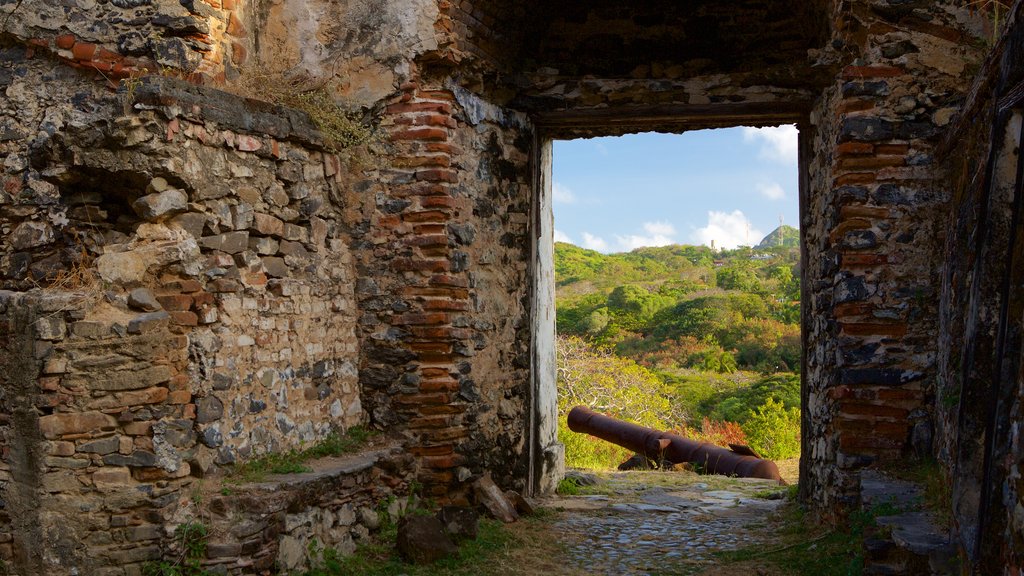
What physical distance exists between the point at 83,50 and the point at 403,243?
228 centimetres

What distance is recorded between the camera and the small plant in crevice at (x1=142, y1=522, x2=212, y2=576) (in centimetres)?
405

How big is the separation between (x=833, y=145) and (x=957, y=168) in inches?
35.6

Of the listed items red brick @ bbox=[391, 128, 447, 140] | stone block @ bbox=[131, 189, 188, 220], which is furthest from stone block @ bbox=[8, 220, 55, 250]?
red brick @ bbox=[391, 128, 447, 140]

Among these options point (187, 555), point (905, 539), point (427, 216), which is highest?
point (427, 216)

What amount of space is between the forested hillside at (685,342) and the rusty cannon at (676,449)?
1286 mm

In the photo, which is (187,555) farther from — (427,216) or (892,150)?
(892,150)

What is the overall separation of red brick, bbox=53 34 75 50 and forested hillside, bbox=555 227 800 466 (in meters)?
7.95

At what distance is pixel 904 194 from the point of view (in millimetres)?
5586

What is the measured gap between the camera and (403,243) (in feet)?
19.4

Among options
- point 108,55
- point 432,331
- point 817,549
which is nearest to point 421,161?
point 432,331

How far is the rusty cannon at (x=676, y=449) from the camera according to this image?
8922 mm

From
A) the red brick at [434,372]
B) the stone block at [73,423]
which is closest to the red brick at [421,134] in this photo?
the red brick at [434,372]

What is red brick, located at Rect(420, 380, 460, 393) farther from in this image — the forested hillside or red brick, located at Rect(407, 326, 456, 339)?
the forested hillside

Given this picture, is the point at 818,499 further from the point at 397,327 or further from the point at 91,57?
the point at 91,57
